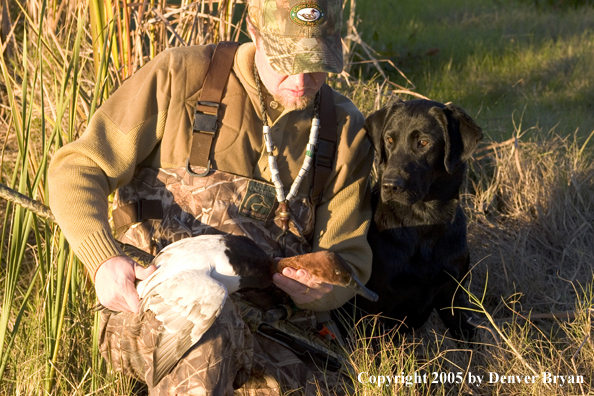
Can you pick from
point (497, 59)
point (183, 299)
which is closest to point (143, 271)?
point (183, 299)

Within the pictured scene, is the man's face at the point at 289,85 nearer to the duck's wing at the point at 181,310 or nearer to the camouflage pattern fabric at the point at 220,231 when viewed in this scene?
the camouflage pattern fabric at the point at 220,231

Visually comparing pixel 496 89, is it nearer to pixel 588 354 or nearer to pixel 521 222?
pixel 521 222

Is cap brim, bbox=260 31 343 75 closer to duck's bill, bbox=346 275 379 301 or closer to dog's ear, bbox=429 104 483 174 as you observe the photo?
dog's ear, bbox=429 104 483 174

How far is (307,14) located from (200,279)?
4.04 feet

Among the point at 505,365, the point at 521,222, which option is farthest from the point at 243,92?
the point at 521,222

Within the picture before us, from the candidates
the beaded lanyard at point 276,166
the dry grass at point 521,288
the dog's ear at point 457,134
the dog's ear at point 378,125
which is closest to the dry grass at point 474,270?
the dry grass at point 521,288

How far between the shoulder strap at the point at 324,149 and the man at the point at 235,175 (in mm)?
20

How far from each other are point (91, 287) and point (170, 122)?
3.20 feet

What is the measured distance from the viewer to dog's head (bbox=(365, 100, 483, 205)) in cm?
313

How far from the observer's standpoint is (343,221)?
3.13 m

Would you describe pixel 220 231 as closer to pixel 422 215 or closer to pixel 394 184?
pixel 394 184

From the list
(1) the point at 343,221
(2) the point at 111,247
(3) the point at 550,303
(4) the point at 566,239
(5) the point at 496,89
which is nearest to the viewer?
(2) the point at 111,247

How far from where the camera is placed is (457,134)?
3.23 meters

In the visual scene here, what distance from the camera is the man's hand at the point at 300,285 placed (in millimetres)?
2641
